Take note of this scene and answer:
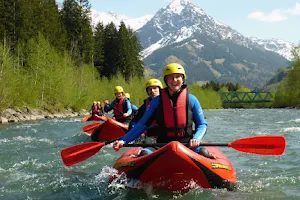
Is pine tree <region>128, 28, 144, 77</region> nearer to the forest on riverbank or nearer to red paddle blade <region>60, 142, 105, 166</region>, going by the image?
the forest on riverbank

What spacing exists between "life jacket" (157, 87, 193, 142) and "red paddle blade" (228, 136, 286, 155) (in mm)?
729

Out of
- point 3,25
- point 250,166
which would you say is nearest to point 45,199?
point 250,166

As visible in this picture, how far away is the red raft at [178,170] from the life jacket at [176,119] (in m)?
0.60

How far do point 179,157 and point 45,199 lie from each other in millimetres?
2116

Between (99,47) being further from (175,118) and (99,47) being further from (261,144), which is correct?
(261,144)

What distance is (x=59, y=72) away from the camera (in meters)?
30.0

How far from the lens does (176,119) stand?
211 inches

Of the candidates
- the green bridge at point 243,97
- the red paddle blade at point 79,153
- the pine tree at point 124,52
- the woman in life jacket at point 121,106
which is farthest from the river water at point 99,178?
the green bridge at point 243,97

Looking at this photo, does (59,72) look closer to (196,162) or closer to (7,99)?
(7,99)

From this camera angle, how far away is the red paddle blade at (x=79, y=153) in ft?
18.3

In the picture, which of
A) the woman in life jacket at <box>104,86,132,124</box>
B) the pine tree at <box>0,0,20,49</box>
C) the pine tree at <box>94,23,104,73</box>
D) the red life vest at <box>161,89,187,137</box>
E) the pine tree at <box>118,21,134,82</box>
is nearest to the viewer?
the red life vest at <box>161,89,187,137</box>

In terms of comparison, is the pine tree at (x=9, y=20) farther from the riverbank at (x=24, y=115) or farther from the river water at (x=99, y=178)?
the river water at (x=99, y=178)

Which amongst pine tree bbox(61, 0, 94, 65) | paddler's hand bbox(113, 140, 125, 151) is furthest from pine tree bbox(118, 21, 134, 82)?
paddler's hand bbox(113, 140, 125, 151)

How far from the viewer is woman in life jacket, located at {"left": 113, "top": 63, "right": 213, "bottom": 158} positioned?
5316 mm
